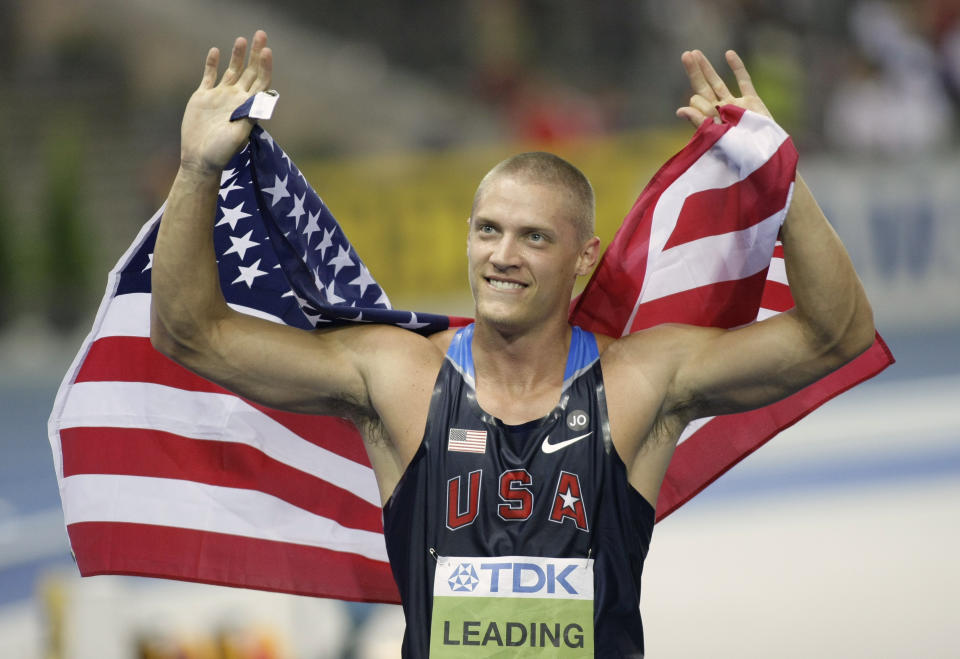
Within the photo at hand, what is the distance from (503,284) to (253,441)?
1120 millimetres

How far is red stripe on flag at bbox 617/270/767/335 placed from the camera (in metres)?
3.66

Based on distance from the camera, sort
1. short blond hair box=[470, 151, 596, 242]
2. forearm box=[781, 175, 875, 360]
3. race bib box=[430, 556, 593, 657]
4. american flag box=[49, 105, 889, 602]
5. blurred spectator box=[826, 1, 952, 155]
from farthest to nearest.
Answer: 1. blurred spectator box=[826, 1, 952, 155]
2. american flag box=[49, 105, 889, 602]
3. short blond hair box=[470, 151, 596, 242]
4. forearm box=[781, 175, 875, 360]
5. race bib box=[430, 556, 593, 657]

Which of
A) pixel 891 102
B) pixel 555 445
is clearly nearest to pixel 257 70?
pixel 555 445

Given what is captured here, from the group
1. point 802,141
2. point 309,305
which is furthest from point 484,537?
point 802,141

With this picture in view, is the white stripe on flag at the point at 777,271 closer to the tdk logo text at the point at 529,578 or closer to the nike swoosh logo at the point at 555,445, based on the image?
the nike swoosh logo at the point at 555,445

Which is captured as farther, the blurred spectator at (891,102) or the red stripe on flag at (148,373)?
the blurred spectator at (891,102)

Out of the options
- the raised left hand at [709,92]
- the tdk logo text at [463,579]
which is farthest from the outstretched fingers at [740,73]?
the tdk logo text at [463,579]

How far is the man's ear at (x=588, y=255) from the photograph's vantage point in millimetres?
3355

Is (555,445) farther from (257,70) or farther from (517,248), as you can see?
(257,70)

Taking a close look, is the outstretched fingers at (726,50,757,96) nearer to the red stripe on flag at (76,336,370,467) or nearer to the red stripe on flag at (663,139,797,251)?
the red stripe on flag at (663,139,797,251)

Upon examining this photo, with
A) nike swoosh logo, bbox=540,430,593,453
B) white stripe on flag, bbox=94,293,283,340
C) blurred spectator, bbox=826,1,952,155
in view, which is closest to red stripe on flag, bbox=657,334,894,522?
nike swoosh logo, bbox=540,430,593,453

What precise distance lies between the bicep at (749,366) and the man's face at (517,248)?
0.43 metres

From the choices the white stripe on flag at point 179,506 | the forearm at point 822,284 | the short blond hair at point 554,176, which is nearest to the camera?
the forearm at point 822,284

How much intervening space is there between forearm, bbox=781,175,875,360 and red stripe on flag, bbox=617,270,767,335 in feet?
1.37
